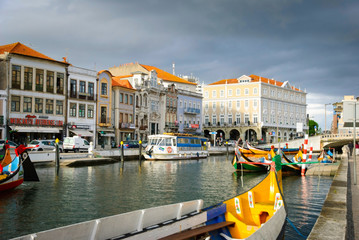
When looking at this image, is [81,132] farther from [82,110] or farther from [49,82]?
[49,82]

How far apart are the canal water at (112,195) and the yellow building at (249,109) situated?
59.2 meters

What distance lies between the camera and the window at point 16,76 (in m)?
40.4

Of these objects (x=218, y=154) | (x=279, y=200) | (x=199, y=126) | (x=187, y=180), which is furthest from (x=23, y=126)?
(x=199, y=126)

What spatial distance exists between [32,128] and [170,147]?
15.1 metres

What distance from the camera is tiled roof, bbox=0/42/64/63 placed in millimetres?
40912

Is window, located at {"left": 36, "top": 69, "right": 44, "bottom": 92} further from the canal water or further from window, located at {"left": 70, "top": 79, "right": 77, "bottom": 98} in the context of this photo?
the canal water

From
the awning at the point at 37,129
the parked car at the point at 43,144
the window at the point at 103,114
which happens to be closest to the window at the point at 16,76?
the awning at the point at 37,129

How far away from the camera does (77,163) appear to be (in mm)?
31359

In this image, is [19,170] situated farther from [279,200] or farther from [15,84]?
[15,84]

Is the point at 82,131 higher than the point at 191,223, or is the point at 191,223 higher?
the point at 82,131

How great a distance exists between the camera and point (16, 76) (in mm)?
40656

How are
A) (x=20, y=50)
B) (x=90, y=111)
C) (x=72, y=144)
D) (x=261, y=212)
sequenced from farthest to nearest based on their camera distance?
1. (x=90, y=111)
2. (x=20, y=50)
3. (x=72, y=144)
4. (x=261, y=212)

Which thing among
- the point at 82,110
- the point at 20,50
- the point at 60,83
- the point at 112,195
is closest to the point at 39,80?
the point at 60,83

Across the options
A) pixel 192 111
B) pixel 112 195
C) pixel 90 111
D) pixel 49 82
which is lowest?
pixel 112 195
